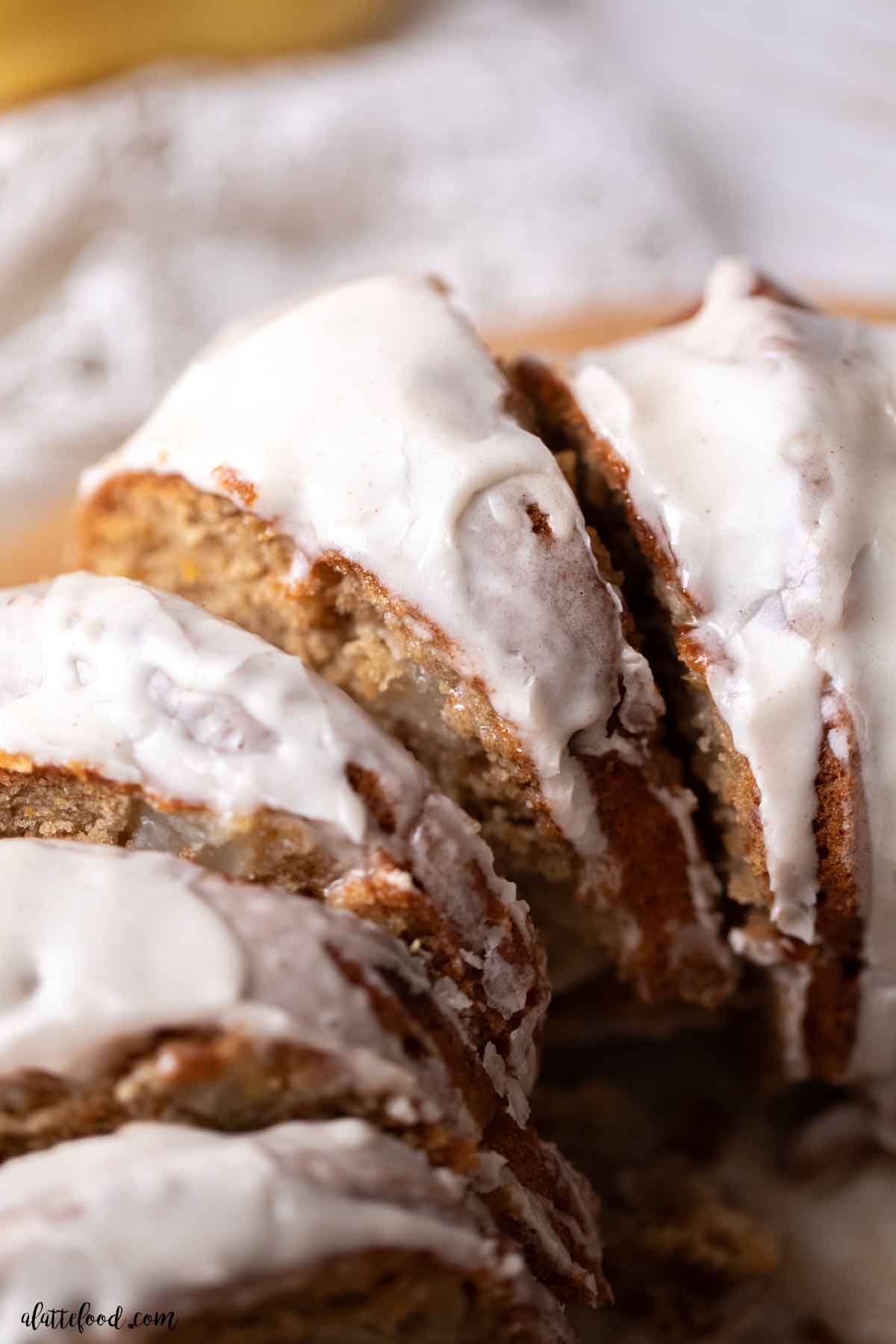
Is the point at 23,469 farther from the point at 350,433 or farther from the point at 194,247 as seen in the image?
the point at 350,433

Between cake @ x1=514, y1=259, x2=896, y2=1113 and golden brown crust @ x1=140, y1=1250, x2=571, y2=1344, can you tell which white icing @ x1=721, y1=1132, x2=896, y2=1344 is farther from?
golden brown crust @ x1=140, y1=1250, x2=571, y2=1344

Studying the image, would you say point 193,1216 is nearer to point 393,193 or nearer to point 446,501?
point 446,501

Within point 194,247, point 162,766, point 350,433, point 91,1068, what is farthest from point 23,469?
point 91,1068

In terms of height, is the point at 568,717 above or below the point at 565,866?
above

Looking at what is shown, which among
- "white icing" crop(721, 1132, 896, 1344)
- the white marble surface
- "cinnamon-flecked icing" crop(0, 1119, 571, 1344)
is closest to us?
"cinnamon-flecked icing" crop(0, 1119, 571, 1344)

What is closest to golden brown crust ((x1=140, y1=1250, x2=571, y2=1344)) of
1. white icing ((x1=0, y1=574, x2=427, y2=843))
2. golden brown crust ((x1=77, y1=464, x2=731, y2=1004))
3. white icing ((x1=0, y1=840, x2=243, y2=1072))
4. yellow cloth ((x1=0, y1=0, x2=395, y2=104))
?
white icing ((x1=0, y1=840, x2=243, y2=1072))

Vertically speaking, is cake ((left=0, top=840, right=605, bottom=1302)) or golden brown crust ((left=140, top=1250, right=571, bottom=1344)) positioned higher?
cake ((left=0, top=840, right=605, bottom=1302))
